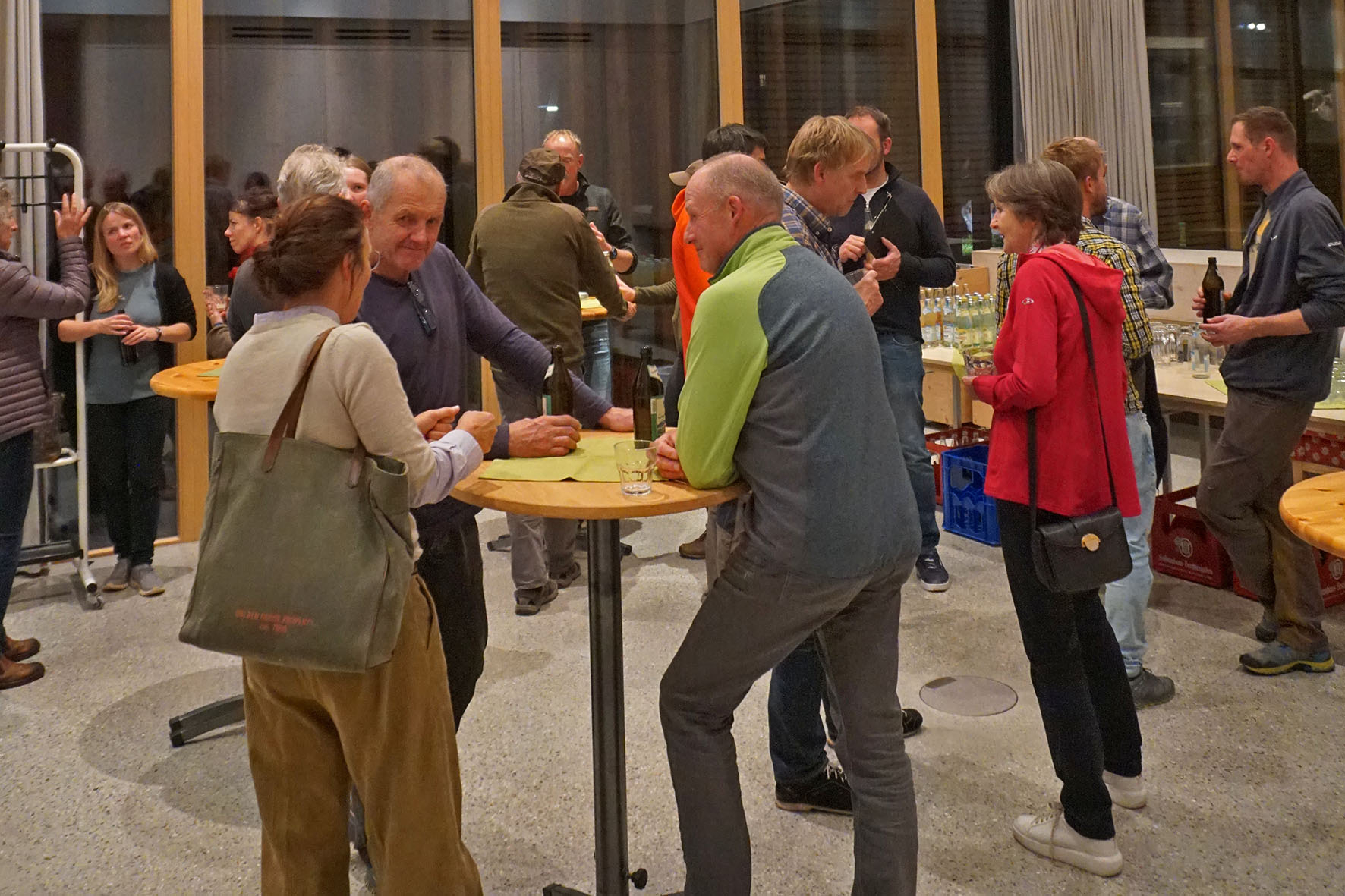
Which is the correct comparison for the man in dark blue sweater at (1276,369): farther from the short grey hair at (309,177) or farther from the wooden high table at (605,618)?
the short grey hair at (309,177)

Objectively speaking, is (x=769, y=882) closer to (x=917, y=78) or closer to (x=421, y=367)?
(x=421, y=367)

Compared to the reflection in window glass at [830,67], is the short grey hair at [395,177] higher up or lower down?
lower down

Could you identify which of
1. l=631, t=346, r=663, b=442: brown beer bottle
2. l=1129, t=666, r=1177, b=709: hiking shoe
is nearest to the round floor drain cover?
l=1129, t=666, r=1177, b=709: hiking shoe

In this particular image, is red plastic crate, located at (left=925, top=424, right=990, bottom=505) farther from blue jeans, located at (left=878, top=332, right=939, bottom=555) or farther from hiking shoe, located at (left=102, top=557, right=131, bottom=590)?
hiking shoe, located at (left=102, top=557, right=131, bottom=590)

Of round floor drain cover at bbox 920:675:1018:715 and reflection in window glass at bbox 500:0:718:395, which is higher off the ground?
reflection in window glass at bbox 500:0:718:395

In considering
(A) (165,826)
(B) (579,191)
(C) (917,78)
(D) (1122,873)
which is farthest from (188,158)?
(D) (1122,873)

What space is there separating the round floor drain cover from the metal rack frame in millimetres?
3313

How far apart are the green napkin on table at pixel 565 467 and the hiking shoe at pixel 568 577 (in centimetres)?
240

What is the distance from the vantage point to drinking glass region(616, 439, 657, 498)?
2.22 m

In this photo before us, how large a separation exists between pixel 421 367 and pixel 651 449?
24.0 inches

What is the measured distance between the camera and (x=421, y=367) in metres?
2.60

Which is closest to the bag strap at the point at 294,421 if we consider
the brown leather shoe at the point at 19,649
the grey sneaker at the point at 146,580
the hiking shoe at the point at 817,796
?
the hiking shoe at the point at 817,796

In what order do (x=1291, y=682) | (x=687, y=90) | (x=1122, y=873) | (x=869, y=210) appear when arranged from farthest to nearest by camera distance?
(x=687, y=90) < (x=869, y=210) < (x=1291, y=682) < (x=1122, y=873)

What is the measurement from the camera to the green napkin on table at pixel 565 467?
2.36 m
